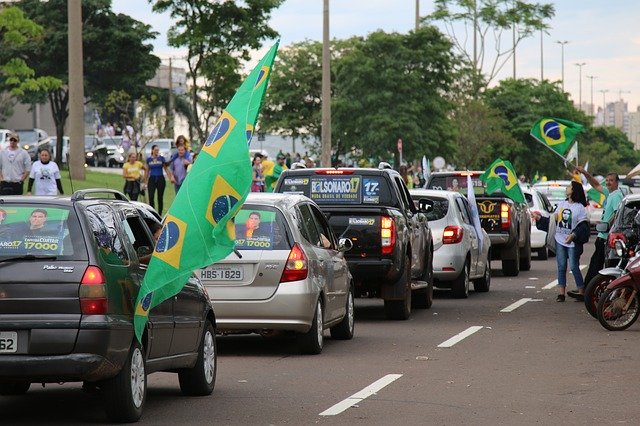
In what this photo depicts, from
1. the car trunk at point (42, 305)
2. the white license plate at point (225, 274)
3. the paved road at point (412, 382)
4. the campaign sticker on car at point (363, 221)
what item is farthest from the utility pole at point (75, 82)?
the car trunk at point (42, 305)

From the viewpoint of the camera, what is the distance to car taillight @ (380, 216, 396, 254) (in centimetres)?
1759

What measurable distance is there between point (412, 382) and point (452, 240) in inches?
390

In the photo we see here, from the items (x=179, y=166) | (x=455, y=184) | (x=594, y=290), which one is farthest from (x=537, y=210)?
(x=594, y=290)

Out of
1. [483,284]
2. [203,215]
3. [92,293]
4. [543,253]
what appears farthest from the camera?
[543,253]

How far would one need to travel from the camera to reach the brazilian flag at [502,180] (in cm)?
2741

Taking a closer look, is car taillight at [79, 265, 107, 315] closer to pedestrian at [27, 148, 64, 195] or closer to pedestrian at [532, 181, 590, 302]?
pedestrian at [532, 181, 590, 302]

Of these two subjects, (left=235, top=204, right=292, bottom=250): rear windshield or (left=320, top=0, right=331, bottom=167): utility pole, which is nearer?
(left=235, top=204, right=292, bottom=250): rear windshield

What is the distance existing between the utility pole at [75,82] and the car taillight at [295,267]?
920 inches

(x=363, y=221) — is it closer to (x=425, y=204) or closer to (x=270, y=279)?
(x=270, y=279)

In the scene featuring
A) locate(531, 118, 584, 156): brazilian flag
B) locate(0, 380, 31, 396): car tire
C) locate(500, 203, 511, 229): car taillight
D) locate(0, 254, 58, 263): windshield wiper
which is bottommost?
locate(0, 380, 31, 396): car tire

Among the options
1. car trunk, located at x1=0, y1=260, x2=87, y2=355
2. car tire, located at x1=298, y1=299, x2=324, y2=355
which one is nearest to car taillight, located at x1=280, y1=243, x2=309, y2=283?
car tire, located at x1=298, y1=299, x2=324, y2=355

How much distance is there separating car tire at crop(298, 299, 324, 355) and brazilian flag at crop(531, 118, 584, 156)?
12098 mm

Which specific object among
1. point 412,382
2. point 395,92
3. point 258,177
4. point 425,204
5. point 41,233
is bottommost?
point 412,382

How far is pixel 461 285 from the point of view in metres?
22.6
